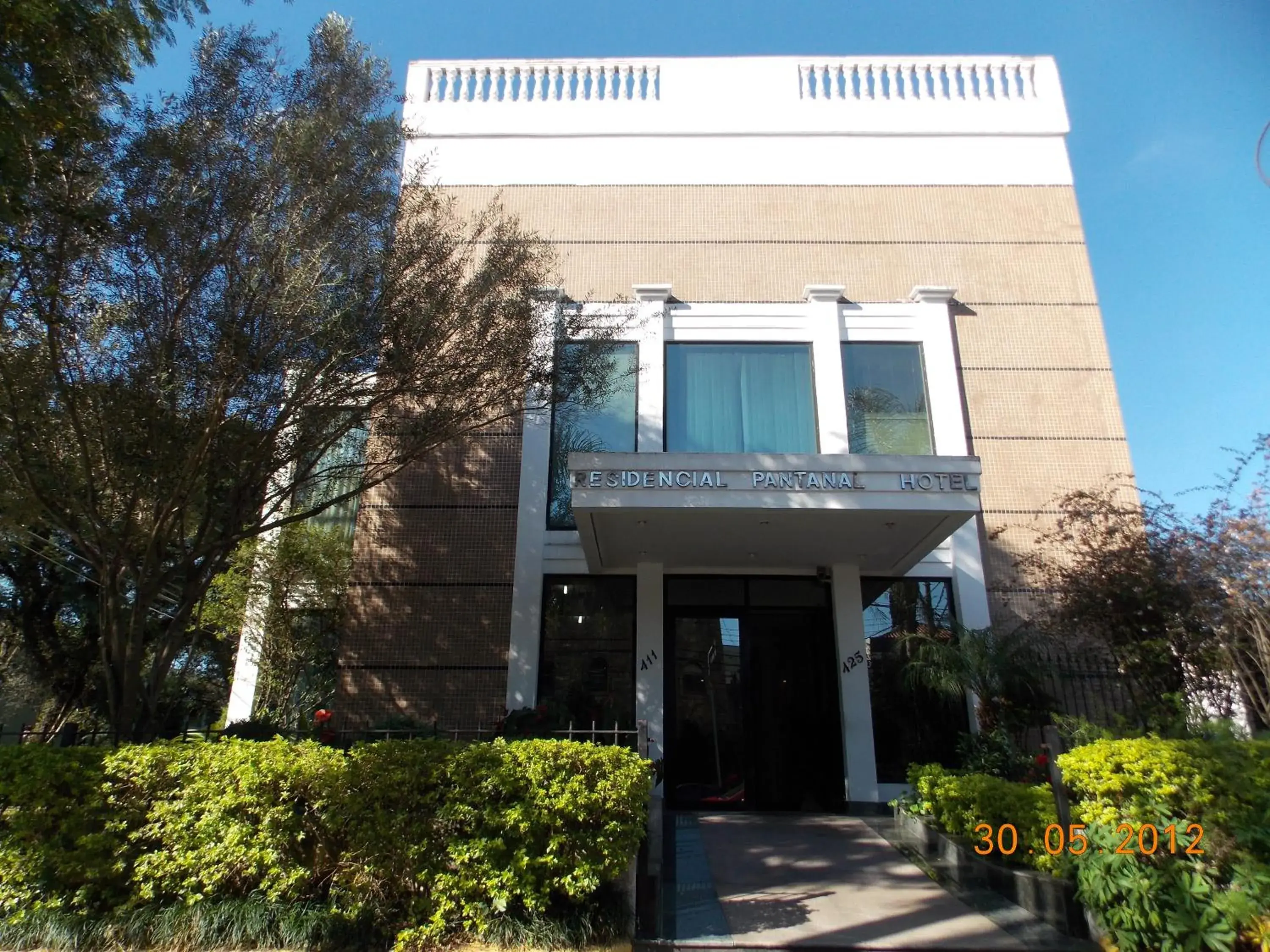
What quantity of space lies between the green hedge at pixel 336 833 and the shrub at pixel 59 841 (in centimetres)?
1

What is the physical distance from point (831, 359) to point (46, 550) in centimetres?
1336

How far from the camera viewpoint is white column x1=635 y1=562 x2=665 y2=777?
33.5 ft

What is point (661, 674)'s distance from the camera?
1047 cm

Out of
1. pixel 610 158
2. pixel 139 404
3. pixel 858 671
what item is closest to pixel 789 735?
pixel 858 671

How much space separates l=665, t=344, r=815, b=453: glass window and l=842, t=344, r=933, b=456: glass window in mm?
656

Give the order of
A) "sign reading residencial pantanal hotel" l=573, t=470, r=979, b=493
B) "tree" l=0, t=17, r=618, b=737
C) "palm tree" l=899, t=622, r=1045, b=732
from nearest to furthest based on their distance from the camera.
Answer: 1. "tree" l=0, t=17, r=618, b=737
2. "sign reading residencial pantanal hotel" l=573, t=470, r=979, b=493
3. "palm tree" l=899, t=622, r=1045, b=732

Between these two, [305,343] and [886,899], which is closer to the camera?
[886,899]

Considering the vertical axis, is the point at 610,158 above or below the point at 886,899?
above

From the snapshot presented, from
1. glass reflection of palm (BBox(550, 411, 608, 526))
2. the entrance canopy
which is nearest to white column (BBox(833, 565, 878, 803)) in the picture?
the entrance canopy

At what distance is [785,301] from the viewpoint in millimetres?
12562

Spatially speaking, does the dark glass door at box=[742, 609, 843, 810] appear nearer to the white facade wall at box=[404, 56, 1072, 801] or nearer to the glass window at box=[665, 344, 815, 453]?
the glass window at box=[665, 344, 815, 453]

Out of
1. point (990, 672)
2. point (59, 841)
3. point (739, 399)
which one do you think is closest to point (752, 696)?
point (990, 672)

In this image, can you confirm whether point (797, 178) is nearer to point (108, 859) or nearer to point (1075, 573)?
point (1075, 573)

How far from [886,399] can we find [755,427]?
212 centimetres
